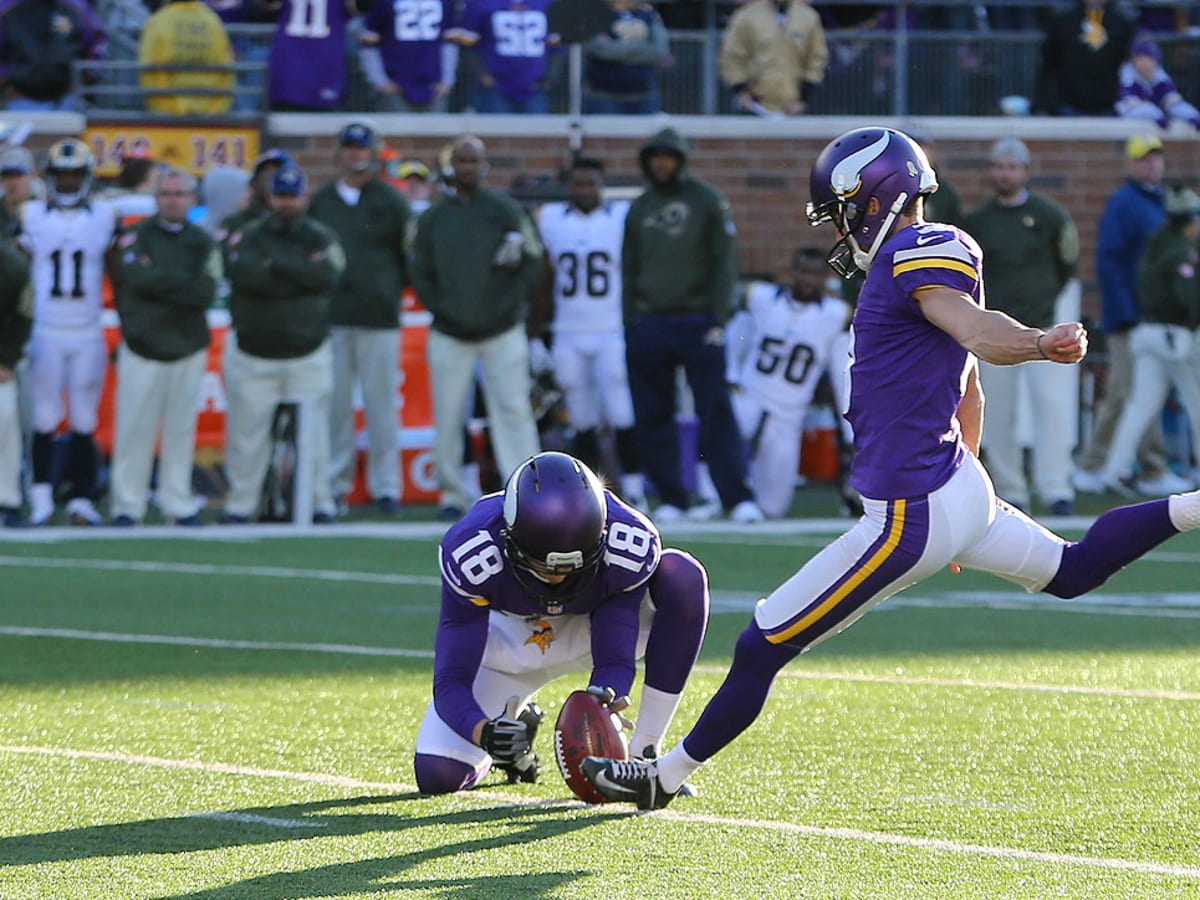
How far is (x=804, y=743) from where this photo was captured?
6379 mm

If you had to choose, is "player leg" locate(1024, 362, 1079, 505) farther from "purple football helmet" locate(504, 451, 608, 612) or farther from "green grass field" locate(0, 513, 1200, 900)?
"purple football helmet" locate(504, 451, 608, 612)

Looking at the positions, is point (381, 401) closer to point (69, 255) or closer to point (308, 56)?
point (69, 255)

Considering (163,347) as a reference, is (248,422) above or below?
below

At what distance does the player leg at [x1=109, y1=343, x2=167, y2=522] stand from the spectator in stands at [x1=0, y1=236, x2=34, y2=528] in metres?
0.55

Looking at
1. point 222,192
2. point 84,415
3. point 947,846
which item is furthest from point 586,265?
point 947,846

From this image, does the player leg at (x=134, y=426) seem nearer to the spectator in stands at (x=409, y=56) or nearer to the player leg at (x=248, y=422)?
the player leg at (x=248, y=422)

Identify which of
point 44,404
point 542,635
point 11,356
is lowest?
point 44,404

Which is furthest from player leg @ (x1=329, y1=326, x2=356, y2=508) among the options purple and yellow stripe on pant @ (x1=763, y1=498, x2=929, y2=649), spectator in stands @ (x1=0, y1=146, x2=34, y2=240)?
purple and yellow stripe on pant @ (x1=763, y1=498, x2=929, y2=649)

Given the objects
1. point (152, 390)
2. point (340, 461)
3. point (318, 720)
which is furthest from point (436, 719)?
point (340, 461)

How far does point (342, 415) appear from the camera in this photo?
14.0 m

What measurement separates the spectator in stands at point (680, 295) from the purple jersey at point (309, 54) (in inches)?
161

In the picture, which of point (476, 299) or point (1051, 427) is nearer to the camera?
point (476, 299)

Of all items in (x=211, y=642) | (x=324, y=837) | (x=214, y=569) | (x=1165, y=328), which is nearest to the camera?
(x=324, y=837)

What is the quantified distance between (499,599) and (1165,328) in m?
9.88
